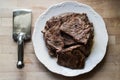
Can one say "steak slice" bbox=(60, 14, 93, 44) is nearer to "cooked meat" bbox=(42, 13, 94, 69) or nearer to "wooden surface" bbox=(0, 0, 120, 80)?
"cooked meat" bbox=(42, 13, 94, 69)

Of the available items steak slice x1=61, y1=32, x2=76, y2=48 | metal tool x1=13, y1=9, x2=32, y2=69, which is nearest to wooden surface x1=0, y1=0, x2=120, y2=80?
metal tool x1=13, y1=9, x2=32, y2=69

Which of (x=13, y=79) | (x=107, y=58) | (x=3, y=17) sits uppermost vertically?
(x=3, y=17)

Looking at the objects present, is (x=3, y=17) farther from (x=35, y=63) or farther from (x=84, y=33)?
(x=84, y=33)

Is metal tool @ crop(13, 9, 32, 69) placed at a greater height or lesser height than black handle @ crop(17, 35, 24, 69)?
greater

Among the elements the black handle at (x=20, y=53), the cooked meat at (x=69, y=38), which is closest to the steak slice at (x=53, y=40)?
the cooked meat at (x=69, y=38)

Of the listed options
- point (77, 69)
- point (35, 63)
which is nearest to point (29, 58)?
point (35, 63)

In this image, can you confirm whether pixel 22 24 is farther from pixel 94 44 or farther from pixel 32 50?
pixel 94 44
